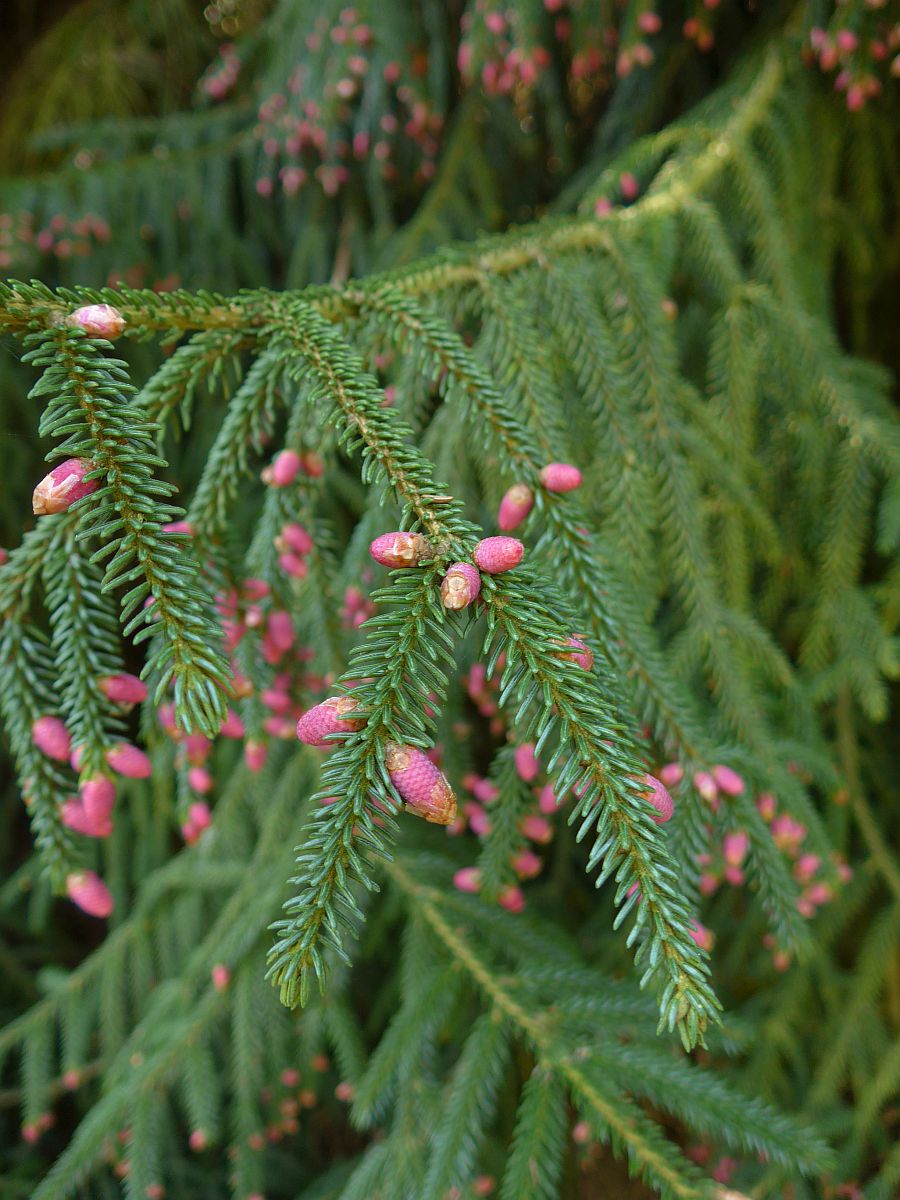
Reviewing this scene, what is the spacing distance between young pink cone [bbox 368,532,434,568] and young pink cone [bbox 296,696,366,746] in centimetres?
9

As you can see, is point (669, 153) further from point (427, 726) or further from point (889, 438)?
point (427, 726)

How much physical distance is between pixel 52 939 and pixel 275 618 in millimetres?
1941

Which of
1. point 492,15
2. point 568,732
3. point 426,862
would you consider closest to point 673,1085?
point 426,862

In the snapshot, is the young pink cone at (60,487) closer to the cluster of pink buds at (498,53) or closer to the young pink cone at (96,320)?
the young pink cone at (96,320)

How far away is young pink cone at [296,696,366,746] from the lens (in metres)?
0.48

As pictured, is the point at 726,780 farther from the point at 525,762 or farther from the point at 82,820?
the point at 82,820

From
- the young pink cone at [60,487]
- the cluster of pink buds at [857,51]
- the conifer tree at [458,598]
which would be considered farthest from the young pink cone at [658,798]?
the cluster of pink buds at [857,51]

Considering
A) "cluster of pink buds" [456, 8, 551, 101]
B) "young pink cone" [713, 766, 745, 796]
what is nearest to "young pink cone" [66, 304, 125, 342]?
"young pink cone" [713, 766, 745, 796]

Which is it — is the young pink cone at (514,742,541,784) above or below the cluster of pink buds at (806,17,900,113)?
below

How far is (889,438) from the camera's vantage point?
3.93ft

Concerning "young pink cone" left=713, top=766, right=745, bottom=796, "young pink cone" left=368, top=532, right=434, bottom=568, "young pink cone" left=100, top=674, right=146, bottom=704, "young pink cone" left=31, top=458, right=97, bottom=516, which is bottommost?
"young pink cone" left=100, top=674, right=146, bottom=704

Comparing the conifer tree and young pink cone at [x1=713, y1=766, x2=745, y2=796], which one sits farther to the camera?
young pink cone at [x1=713, y1=766, x2=745, y2=796]

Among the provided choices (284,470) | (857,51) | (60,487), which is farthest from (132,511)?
(857,51)

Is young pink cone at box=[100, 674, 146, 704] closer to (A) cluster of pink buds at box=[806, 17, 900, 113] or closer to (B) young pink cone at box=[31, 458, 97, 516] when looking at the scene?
(B) young pink cone at box=[31, 458, 97, 516]
